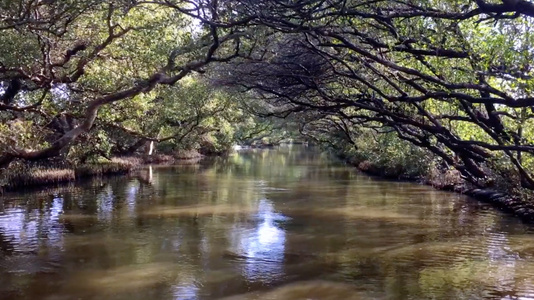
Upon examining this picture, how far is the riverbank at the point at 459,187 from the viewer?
49.8 ft

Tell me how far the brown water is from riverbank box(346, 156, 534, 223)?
547 millimetres

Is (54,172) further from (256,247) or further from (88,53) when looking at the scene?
(256,247)

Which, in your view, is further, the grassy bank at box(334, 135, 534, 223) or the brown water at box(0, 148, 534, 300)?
the grassy bank at box(334, 135, 534, 223)

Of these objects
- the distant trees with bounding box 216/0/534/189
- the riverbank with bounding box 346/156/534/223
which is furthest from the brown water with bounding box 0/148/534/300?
the distant trees with bounding box 216/0/534/189

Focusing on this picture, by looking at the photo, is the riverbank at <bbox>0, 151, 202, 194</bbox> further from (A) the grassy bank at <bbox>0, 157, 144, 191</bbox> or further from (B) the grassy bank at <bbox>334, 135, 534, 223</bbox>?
(B) the grassy bank at <bbox>334, 135, 534, 223</bbox>

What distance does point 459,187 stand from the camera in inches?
821

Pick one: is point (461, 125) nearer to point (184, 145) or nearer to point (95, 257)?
point (95, 257)

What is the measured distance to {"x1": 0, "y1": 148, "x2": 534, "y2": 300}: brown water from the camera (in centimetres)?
807

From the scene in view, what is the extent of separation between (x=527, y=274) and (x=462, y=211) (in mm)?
7191

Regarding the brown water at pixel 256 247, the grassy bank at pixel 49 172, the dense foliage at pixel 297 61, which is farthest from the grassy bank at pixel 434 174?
the grassy bank at pixel 49 172

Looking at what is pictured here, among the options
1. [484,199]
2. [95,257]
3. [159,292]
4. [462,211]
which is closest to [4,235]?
[95,257]

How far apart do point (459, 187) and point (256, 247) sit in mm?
12959

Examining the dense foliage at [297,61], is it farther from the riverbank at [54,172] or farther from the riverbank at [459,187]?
the riverbank at [54,172]

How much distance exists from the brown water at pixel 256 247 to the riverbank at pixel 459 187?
0.55m
